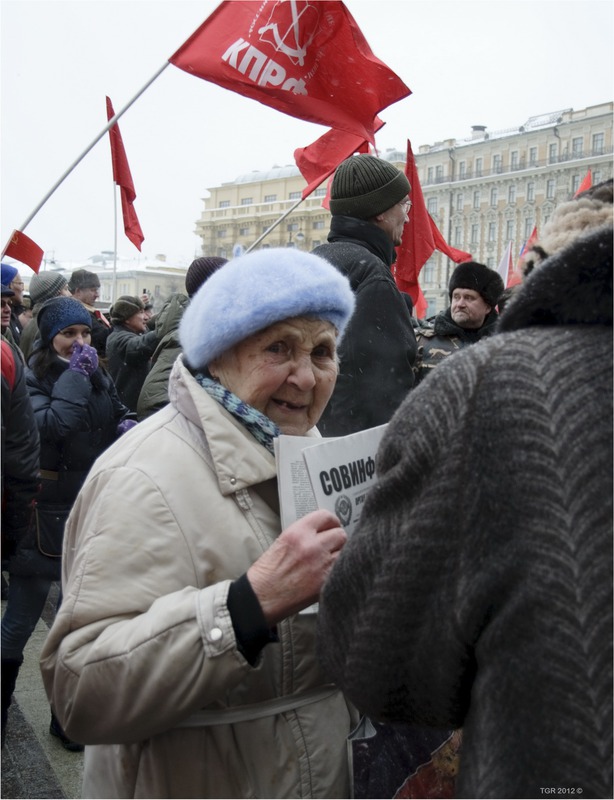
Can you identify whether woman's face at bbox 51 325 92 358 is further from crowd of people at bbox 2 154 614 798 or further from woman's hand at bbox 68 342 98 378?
crowd of people at bbox 2 154 614 798

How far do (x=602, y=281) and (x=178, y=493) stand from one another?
3.12 feet

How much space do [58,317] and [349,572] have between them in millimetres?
3527

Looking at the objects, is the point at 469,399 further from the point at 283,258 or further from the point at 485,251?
the point at 485,251

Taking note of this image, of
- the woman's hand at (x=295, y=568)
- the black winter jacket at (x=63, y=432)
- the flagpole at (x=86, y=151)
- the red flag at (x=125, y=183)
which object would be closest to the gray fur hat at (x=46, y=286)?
the red flag at (x=125, y=183)

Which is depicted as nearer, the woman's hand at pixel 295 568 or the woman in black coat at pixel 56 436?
the woman's hand at pixel 295 568

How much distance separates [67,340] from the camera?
14.8 feet

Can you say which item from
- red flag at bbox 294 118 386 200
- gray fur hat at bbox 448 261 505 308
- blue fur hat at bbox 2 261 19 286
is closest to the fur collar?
blue fur hat at bbox 2 261 19 286

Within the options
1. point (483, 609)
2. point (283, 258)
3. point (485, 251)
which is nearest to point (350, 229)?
point (283, 258)

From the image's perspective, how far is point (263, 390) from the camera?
2.03 meters

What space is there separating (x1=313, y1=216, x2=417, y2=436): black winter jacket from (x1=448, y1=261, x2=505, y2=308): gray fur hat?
2.22 metres

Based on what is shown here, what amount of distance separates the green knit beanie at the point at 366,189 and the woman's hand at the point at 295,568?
251 cm

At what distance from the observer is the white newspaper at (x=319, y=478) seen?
1.82 metres

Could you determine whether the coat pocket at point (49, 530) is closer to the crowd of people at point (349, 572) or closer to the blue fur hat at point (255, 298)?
the crowd of people at point (349, 572)

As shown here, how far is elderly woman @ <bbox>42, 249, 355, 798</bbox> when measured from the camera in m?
1.64
